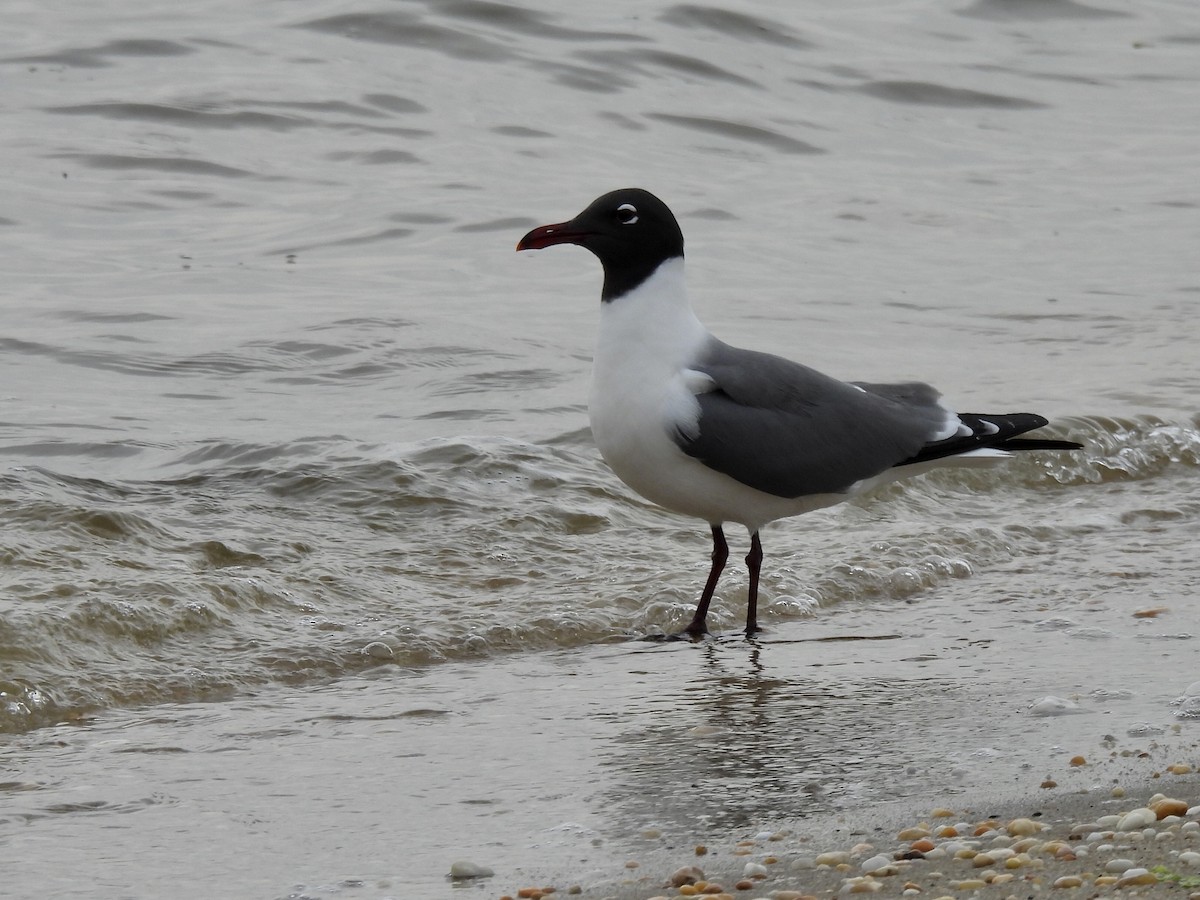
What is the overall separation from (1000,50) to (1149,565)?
12006mm

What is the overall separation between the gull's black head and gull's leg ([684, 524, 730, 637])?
0.90 metres

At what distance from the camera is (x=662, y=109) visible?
1418 centimetres

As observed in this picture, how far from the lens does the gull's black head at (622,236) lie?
560 cm

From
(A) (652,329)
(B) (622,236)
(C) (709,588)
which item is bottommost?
(C) (709,588)

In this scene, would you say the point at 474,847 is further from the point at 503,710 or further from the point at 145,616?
the point at 145,616

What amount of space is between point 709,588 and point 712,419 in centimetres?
67

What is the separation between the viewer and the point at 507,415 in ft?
27.3

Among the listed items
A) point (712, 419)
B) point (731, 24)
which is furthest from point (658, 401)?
point (731, 24)

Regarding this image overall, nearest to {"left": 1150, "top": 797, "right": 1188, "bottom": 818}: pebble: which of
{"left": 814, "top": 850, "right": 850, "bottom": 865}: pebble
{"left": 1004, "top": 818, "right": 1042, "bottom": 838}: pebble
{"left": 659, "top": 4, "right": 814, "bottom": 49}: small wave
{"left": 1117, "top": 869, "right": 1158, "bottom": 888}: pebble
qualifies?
{"left": 1004, "top": 818, "right": 1042, "bottom": 838}: pebble

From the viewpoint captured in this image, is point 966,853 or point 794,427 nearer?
point 966,853

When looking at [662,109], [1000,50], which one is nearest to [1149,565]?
[662,109]

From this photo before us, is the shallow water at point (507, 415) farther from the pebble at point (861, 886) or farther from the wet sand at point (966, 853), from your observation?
the pebble at point (861, 886)

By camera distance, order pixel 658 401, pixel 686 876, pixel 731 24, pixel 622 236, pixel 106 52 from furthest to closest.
Answer: 1. pixel 731 24
2. pixel 106 52
3. pixel 622 236
4. pixel 658 401
5. pixel 686 876

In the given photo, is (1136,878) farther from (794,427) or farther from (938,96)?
(938,96)
